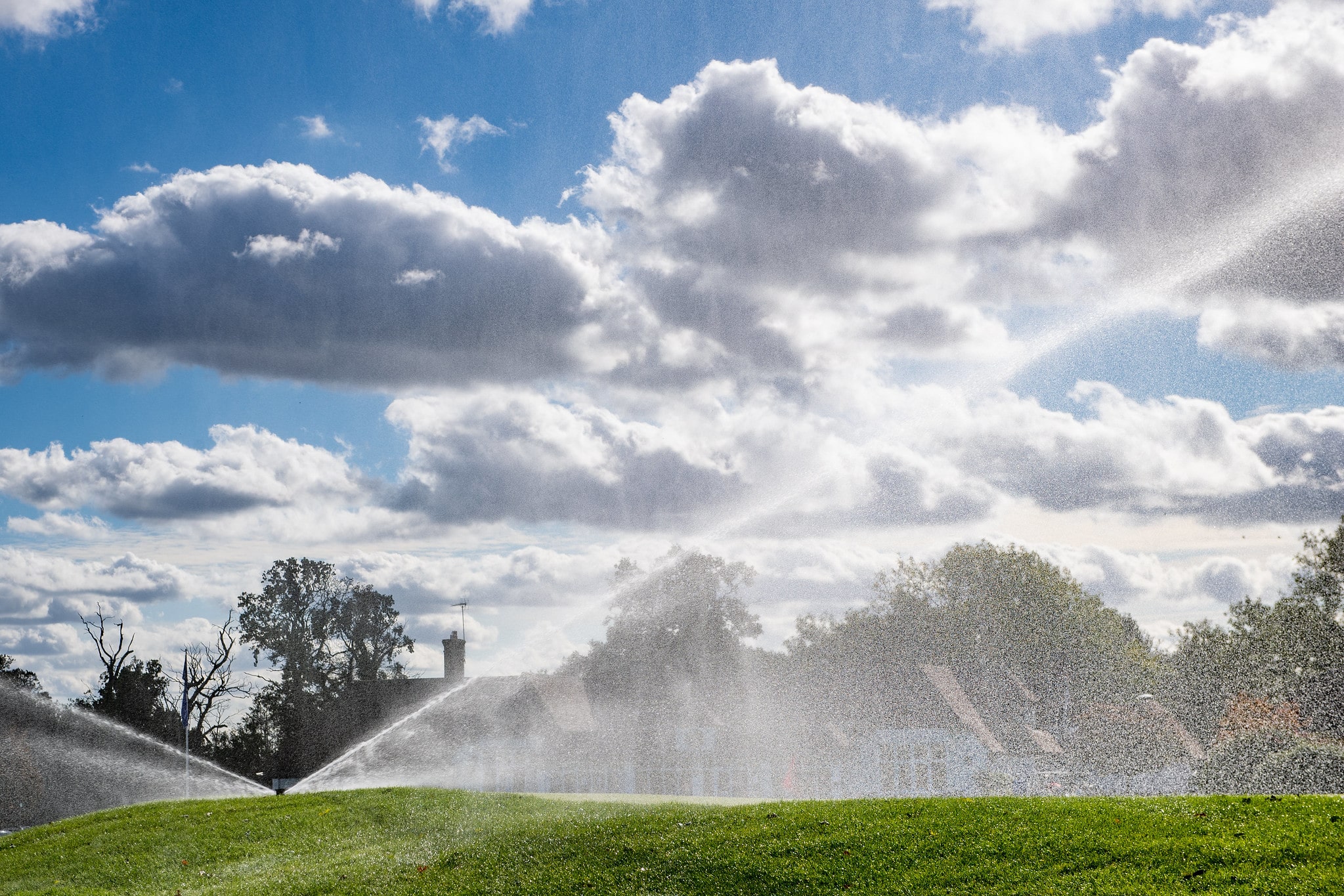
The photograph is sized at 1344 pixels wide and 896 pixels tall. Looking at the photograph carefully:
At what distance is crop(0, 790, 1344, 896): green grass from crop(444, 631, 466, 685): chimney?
35.2m

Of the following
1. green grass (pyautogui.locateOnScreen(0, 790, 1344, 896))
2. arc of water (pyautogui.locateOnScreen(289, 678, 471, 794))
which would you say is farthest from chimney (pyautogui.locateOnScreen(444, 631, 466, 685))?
green grass (pyautogui.locateOnScreen(0, 790, 1344, 896))

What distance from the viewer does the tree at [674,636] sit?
5572cm

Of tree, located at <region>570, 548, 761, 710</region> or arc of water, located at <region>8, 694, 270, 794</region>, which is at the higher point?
tree, located at <region>570, 548, 761, 710</region>

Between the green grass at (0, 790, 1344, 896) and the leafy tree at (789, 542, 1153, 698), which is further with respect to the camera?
the leafy tree at (789, 542, 1153, 698)

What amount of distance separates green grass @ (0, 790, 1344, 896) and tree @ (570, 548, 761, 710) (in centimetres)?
2918

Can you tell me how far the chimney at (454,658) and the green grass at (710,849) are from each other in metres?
35.2

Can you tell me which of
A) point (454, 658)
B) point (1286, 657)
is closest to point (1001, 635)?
point (1286, 657)

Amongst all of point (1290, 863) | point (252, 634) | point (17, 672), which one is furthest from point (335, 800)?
point (17, 672)

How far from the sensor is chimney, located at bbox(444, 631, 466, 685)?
6230 centimetres

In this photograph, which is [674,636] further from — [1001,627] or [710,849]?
[710,849]

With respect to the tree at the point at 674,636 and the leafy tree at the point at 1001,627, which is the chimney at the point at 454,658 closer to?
the tree at the point at 674,636

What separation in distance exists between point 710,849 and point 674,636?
3984cm

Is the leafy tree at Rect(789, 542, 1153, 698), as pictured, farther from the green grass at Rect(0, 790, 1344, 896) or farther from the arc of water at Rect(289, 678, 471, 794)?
the green grass at Rect(0, 790, 1344, 896)

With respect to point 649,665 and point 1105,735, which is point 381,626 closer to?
point 649,665
